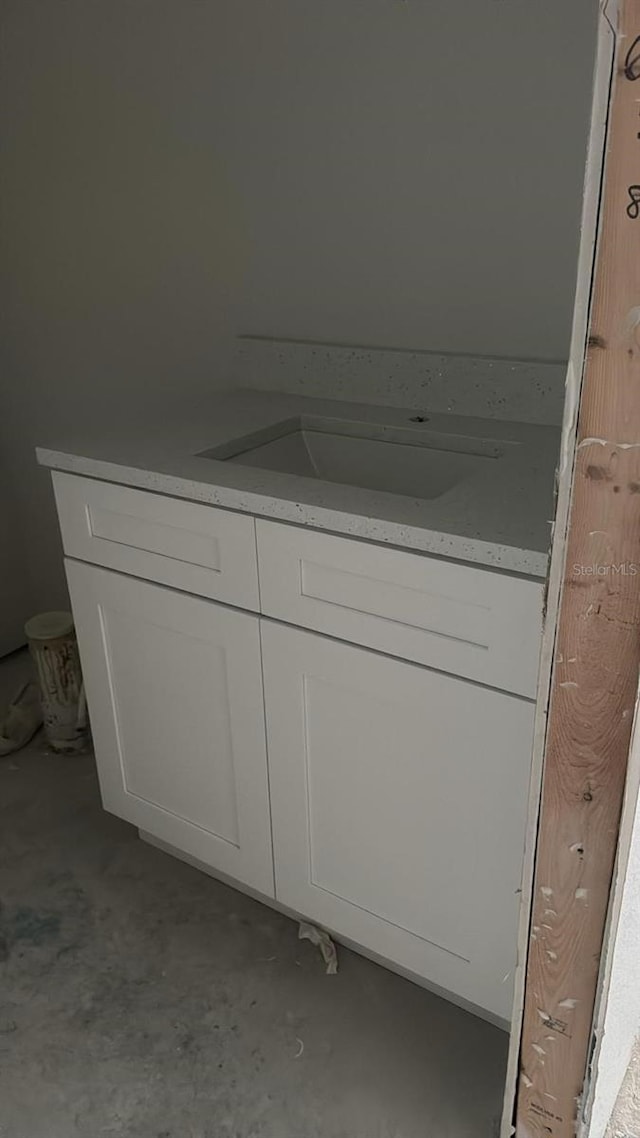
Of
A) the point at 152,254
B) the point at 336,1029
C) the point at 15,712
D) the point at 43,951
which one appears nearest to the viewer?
the point at 336,1029

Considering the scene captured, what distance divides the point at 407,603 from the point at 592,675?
13.8 inches

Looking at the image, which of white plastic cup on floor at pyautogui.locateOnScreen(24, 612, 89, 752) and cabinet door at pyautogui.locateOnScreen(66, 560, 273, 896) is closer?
cabinet door at pyautogui.locateOnScreen(66, 560, 273, 896)

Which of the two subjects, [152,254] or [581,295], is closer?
[581,295]

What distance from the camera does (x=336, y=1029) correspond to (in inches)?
60.5

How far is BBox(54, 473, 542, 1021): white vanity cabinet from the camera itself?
4.07ft

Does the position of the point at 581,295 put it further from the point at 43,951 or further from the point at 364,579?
the point at 43,951

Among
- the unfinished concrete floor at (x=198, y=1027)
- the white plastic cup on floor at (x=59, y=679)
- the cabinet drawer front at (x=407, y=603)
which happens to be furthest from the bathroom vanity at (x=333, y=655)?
the white plastic cup on floor at (x=59, y=679)

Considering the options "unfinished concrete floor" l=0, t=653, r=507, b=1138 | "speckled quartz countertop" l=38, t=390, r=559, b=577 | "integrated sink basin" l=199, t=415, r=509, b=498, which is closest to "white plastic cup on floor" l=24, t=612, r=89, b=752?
"unfinished concrete floor" l=0, t=653, r=507, b=1138

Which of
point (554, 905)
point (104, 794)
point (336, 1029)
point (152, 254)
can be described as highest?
point (152, 254)

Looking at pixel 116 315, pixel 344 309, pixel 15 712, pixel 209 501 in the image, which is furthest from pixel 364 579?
pixel 15 712

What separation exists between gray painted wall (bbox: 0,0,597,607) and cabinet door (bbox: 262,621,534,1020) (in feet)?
2.18

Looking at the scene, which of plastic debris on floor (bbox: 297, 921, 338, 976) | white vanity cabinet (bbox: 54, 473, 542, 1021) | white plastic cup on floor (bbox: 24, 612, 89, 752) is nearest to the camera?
white vanity cabinet (bbox: 54, 473, 542, 1021)

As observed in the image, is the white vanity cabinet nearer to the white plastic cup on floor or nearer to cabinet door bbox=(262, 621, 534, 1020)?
cabinet door bbox=(262, 621, 534, 1020)

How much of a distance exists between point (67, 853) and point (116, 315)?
1.23 m
